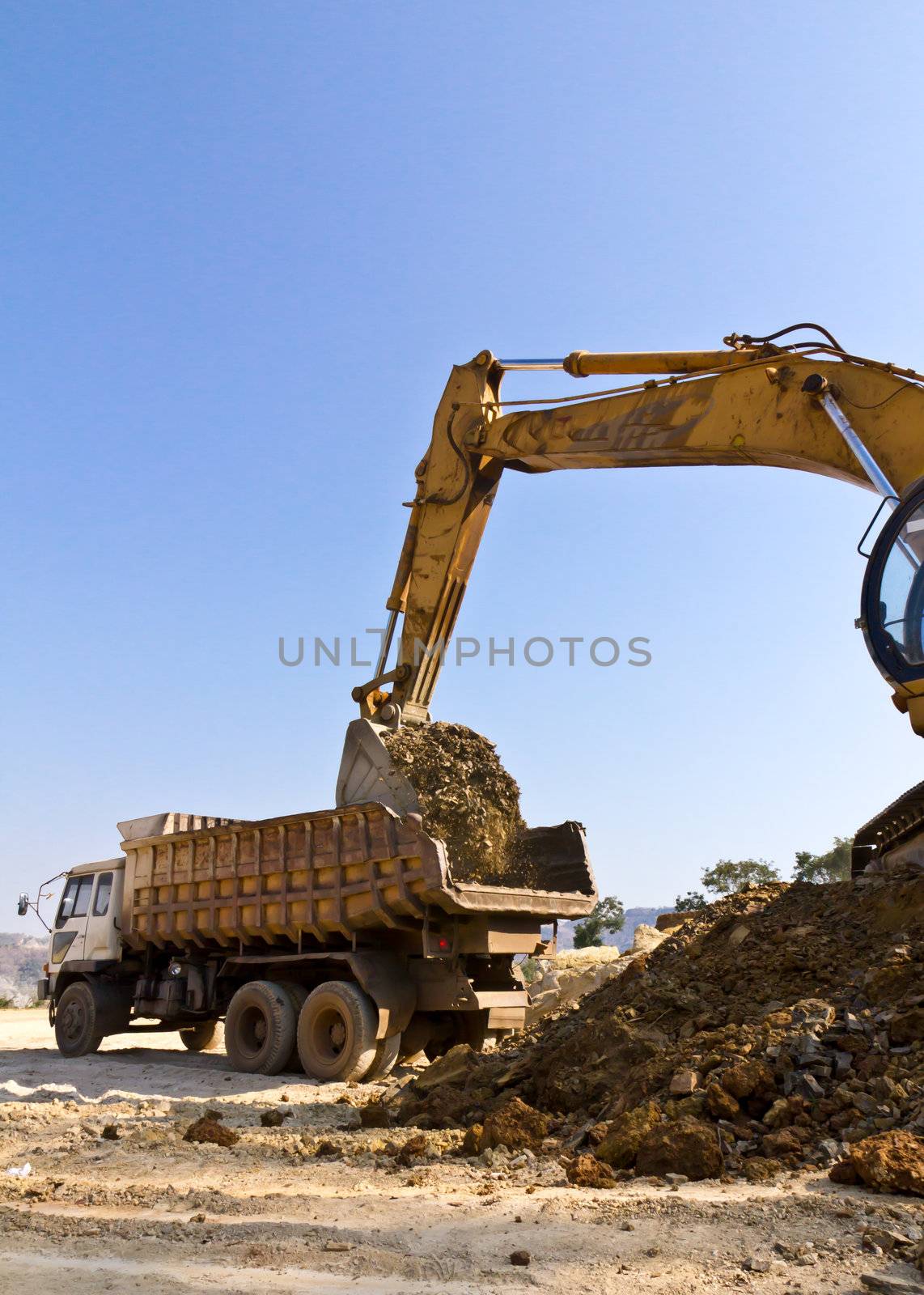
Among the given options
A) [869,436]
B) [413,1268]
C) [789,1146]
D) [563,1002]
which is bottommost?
[413,1268]

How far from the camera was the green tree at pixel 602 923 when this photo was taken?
3788 centimetres

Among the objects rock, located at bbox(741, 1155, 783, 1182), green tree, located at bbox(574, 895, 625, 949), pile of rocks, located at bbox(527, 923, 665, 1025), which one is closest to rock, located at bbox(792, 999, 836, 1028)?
rock, located at bbox(741, 1155, 783, 1182)

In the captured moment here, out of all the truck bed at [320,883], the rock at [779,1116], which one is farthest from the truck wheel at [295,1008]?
the rock at [779,1116]

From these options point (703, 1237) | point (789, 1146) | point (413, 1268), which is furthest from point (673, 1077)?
point (413, 1268)

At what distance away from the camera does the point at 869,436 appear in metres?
8.55

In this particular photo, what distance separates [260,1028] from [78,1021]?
146 inches

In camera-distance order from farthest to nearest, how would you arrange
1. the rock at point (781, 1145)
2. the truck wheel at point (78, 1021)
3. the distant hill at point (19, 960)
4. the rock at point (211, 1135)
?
the distant hill at point (19, 960) < the truck wheel at point (78, 1021) < the rock at point (211, 1135) < the rock at point (781, 1145)

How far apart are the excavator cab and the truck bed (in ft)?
14.7

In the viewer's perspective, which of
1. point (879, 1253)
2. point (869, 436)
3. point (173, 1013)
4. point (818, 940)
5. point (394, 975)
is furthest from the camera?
point (173, 1013)

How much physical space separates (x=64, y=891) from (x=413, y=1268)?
11643 millimetres

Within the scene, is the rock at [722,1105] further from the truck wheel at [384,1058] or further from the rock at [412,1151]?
the truck wheel at [384,1058]

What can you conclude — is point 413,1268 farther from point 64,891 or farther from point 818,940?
point 64,891

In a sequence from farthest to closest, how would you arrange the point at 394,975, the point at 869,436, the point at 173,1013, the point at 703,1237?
the point at 173,1013
the point at 394,975
the point at 869,436
the point at 703,1237

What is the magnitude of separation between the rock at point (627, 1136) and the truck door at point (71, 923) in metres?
9.87
